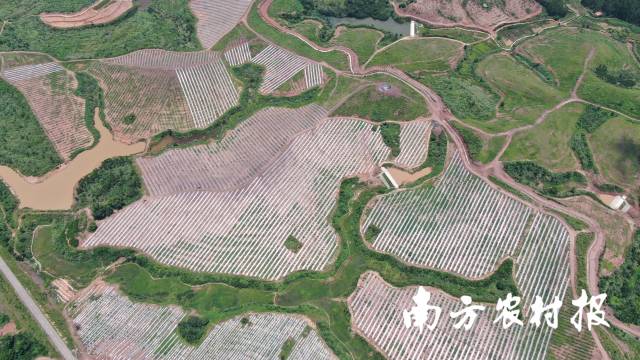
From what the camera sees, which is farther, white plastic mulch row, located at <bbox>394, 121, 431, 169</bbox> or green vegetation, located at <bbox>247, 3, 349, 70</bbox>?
green vegetation, located at <bbox>247, 3, 349, 70</bbox>

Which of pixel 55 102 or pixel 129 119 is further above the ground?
pixel 55 102

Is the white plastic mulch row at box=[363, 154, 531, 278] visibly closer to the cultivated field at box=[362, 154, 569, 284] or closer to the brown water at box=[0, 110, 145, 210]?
the cultivated field at box=[362, 154, 569, 284]

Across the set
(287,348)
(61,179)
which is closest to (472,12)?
(287,348)

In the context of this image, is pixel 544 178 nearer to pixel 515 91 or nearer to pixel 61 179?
pixel 515 91

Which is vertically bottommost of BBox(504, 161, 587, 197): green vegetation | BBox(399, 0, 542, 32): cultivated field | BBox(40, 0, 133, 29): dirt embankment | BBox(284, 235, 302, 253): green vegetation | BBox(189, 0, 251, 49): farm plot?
BBox(504, 161, 587, 197): green vegetation

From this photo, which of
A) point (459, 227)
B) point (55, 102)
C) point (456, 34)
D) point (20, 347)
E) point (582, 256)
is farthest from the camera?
point (456, 34)

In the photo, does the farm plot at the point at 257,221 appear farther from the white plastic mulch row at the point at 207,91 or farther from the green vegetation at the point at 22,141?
the green vegetation at the point at 22,141

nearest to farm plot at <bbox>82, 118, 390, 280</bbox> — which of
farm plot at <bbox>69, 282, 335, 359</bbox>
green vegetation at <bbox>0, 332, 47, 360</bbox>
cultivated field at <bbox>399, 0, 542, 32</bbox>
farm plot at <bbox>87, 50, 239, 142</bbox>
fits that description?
farm plot at <bbox>69, 282, 335, 359</bbox>

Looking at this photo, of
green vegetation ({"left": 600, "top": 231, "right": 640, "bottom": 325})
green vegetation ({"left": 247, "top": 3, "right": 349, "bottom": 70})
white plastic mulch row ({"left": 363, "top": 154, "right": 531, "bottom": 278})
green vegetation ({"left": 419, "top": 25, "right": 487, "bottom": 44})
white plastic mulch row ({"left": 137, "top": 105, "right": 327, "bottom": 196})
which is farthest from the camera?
green vegetation ({"left": 419, "top": 25, "right": 487, "bottom": 44})
